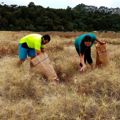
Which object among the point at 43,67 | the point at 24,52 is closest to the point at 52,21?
the point at 24,52

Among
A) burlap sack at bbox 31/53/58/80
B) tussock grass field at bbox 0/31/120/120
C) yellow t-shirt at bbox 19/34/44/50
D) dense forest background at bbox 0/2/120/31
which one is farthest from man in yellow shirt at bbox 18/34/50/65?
dense forest background at bbox 0/2/120/31

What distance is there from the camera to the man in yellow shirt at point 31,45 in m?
8.06

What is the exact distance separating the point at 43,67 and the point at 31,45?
93 cm

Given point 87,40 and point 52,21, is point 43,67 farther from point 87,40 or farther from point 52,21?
point 52,21

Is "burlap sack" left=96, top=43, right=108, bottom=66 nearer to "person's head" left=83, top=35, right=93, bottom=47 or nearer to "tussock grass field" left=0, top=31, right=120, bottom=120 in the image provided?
"tussock grass field" left=0, top=31, right=120, bottom=120

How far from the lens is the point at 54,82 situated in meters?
7.40

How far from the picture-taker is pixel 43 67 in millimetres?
7902

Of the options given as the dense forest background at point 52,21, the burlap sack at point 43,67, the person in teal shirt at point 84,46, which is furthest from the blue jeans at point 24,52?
the dense forest background at point 52,21

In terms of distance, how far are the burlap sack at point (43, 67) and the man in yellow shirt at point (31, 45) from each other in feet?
0.44

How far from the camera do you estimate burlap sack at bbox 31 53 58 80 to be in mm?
7773

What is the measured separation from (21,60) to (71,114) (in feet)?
11.5

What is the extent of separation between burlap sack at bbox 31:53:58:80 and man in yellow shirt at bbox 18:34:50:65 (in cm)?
13

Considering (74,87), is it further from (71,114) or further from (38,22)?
(38,22)

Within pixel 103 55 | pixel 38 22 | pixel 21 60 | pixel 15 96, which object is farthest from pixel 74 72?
pixel 38 22
